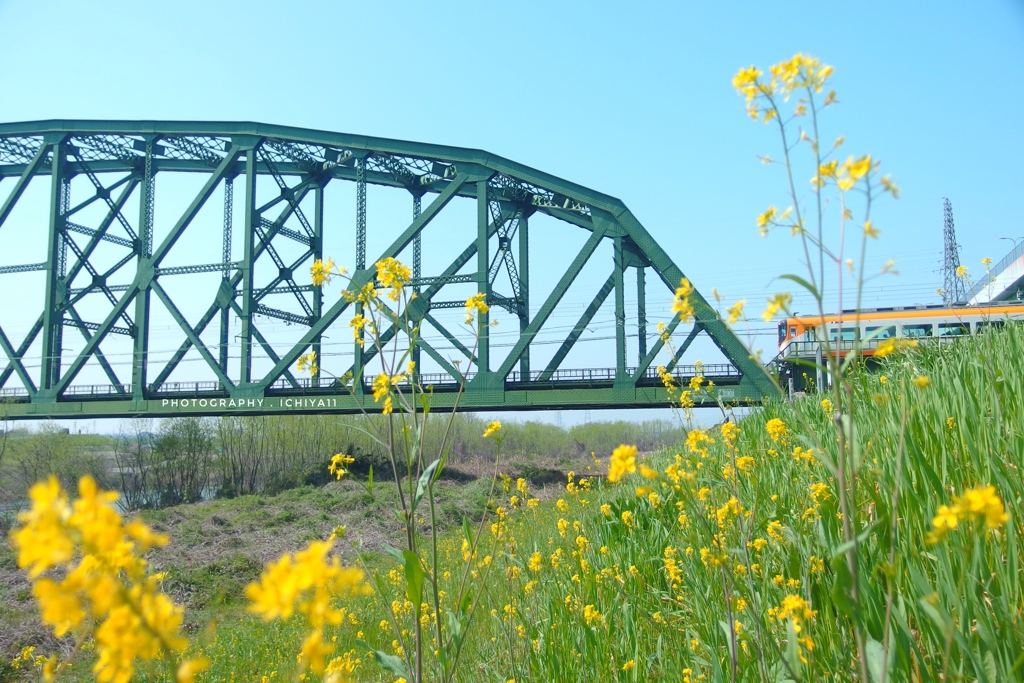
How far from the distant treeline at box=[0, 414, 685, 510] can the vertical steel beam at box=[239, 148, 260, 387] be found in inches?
77.1

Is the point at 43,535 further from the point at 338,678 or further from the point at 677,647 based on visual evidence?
the point at 677,647

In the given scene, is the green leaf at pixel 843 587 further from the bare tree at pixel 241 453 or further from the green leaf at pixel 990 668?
the bare tree at pixel 241 453

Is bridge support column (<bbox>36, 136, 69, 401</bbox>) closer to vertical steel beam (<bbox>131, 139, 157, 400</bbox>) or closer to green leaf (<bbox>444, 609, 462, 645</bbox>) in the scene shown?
vertical steel beam (<bbox>131, 139, 157, 400</bbox>)

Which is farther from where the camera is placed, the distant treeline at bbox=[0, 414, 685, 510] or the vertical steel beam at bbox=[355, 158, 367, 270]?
the vertical steel beam at bbox=[355, 158, 367, 270]

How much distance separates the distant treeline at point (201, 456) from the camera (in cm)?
1722

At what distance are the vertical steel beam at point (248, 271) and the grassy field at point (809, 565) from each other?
18.4 m

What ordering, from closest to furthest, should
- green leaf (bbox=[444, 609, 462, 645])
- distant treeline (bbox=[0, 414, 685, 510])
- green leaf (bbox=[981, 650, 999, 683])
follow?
1. green leaf (bbox=[981, 650, 999, 683])
2. green leaf (bbox=[444, 609, 462, 645])
3. distant treeline (bbox=[0, 414, 685, 510])

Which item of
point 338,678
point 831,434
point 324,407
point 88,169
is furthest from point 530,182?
point 338,678

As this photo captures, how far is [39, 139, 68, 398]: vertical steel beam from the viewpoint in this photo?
931 inches

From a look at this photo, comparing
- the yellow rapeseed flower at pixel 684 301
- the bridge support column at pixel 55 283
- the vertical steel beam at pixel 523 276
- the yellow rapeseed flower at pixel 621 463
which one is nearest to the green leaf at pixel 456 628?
the yellow rapeseed flower at pixel 621 463

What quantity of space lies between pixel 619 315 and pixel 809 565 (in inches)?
756

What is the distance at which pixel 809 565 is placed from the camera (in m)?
1.82

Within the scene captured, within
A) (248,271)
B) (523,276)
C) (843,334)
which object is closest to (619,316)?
(523,276)

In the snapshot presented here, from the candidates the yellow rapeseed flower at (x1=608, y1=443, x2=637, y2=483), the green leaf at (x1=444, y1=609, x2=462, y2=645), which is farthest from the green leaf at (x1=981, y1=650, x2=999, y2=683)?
the green leaf at (x1=444, y1=609, x2=462, y2=645)
